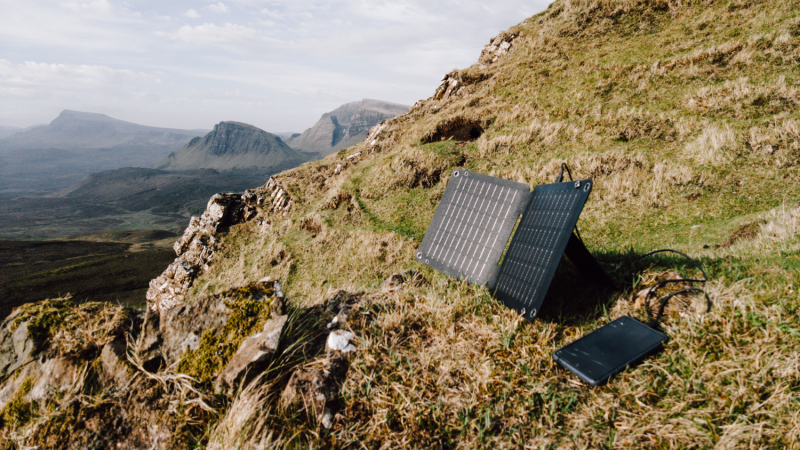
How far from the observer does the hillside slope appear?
3.16 meters

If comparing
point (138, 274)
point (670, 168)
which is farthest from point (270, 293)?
point (138, 274)

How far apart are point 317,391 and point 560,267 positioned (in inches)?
175

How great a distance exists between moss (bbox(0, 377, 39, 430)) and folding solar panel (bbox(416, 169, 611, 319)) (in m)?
5.25

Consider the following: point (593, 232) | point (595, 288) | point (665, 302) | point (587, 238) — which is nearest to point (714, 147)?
point (593, 232)

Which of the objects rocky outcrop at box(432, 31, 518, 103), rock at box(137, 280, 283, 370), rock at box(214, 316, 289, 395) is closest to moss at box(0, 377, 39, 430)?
rock at box(137, 280, 283, 370)

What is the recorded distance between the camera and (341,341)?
4.24 metres

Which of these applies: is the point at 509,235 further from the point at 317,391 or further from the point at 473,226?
the point at 317,391

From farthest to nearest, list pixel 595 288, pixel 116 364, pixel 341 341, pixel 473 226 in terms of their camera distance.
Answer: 1. pixel 473 226
2. pixel 595 288
3. pixel 341 341
4. pixel 116 364

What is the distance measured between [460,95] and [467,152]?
28.2ft

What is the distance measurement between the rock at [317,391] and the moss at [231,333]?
94cm

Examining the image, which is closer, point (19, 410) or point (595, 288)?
point (19, 410)

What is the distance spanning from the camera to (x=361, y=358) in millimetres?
4062

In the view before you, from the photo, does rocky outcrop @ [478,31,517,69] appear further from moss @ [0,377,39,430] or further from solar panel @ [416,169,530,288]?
moss @ [0,377,39,430]

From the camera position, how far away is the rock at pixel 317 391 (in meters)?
3.50
